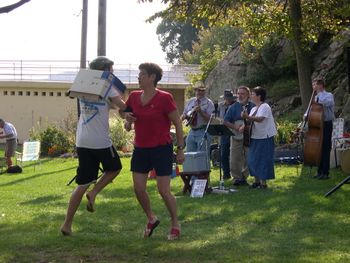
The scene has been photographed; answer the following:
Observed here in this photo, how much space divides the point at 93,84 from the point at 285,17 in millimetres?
9726

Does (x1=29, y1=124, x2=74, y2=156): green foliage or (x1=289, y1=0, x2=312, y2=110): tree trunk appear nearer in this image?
(x1=289, y1=0, x2=312, y2=110): tree trunk

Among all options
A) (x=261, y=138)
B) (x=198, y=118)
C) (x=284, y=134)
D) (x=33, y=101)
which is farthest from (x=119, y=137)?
(x=33, y=101)

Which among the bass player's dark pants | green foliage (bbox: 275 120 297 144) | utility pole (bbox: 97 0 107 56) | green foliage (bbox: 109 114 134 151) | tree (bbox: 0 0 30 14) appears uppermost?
utility pole (bbox: 97 0 107 56)

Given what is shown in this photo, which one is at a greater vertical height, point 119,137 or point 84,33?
point 84,33

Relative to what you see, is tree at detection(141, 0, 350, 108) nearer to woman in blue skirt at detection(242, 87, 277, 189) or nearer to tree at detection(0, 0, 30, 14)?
woman in blue skirt at detection(242, 87, 277, 189)

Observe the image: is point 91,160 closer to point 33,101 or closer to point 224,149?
point 224,149

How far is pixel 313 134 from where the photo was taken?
38.6ft

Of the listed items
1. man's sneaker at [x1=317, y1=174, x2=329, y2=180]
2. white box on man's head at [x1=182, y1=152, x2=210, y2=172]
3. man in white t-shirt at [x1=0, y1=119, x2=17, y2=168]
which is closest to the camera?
white box on man's head at [x1=182, y1=152, x2=210, y2=172]

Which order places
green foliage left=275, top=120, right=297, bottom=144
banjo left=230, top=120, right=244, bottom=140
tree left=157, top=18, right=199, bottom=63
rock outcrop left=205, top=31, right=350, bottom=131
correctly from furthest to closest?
1. tree left=157, top=18, right=199, bottom=63
2. rock outcrop left=205, top=31, right=350, bottom=131
3. green foliage left=275, top=120, right=297, bottom=144
4. banjo left=230, top=120, right=244, bottom=140

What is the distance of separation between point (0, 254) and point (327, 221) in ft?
12.6

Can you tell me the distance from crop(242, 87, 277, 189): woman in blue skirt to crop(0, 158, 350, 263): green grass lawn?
355 millimetres

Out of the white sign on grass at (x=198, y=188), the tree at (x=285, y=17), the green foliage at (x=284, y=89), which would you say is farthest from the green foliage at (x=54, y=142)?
the white sign on grass at (x=198, y=188)

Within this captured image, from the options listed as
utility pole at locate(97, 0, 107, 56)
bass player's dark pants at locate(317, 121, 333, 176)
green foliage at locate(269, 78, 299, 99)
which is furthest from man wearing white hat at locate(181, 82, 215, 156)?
green foliage at locate(269, 78, 299, 99)

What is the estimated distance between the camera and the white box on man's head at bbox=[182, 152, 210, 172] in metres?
10.6
